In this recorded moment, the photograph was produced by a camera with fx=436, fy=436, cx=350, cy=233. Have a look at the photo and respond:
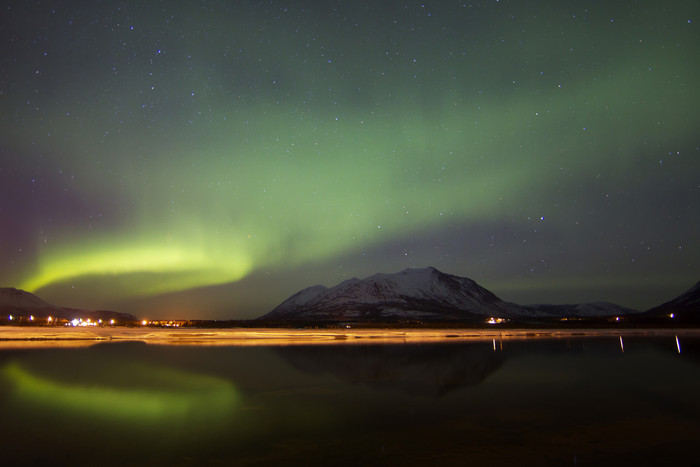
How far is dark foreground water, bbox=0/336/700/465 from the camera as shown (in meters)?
11.6

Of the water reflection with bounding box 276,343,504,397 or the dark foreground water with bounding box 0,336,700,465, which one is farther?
the water reflection with bounding box 276,343,504,397

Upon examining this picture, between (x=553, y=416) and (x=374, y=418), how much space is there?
21.4 feet

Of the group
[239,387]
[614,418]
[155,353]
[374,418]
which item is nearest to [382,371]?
[239,387]

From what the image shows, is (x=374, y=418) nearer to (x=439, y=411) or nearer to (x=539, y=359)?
(x=439, y=411)

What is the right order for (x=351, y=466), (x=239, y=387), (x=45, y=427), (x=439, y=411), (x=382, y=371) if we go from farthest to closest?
(x=382, y=371), (x=239, y=387), (x=439, y=411), (x=45, y=427), (x=351, y=466)

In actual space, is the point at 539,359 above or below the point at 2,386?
below

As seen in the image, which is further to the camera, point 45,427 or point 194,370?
point 194,370

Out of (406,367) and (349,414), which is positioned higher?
(349,414)

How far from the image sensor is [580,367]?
2977cm

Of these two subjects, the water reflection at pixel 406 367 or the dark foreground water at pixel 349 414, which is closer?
the dark foreground water at pixel 349 414

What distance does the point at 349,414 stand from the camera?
1617 centimetres

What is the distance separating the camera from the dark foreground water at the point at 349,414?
11.6 m

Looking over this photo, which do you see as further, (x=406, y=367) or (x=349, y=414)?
(x=406, y=367)

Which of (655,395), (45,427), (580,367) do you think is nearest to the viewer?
(45,427)
